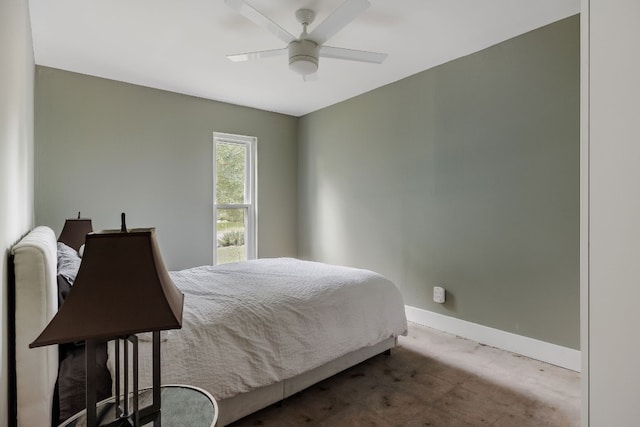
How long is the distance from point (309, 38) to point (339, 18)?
32cm

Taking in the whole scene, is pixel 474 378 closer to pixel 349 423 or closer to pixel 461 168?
pixel 349 423

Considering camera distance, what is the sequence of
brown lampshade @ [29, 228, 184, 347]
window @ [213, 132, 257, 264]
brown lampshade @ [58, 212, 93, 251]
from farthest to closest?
window @ [213, 132, 257, 264] < brown lampshade @ [58, 212, 93, 251] < brown lampshade @ [29, 228, 184, 347]

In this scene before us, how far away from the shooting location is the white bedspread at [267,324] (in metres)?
1.63

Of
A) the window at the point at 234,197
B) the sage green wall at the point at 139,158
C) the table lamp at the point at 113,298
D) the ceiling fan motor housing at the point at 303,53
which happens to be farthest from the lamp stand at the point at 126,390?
the window at the point at 234,197

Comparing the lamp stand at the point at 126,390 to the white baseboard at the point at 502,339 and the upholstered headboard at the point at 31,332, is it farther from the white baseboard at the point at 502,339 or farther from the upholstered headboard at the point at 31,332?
the white baseboard at the point at 502,339

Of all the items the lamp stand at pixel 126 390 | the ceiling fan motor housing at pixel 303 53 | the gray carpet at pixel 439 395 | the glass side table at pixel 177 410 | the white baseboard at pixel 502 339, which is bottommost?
the gray carpet at pixel 439 395

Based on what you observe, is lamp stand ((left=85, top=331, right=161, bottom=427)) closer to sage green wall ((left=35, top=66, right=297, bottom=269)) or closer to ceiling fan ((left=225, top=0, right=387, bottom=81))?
ceiling fan ((left=225, top=0, right=387, bottom=81))

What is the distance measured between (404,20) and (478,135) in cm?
114

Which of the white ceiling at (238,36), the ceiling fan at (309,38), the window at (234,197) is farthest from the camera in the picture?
the window at (234,197)

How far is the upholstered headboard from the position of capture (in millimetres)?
1207

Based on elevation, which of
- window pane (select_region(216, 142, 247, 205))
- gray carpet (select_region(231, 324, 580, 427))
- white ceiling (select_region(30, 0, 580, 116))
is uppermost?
white ceiling (select_region(30, 0, 580, 116))

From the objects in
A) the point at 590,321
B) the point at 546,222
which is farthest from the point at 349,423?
the point at 546,222

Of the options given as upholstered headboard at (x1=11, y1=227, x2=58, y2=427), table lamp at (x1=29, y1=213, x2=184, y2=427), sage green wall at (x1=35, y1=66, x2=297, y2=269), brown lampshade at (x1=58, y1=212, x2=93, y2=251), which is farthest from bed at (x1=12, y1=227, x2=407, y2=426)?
sage green wall at (x1=35, y1=66, x2=297, y2=269)

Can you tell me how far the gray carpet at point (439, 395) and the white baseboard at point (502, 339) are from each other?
0.22ft
